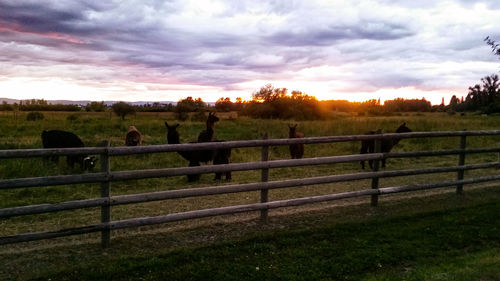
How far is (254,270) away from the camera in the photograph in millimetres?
4988

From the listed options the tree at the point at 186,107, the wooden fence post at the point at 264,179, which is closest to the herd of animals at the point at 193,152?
the wooden fence post at the point at 264,179

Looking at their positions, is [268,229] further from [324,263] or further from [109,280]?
[109,280]

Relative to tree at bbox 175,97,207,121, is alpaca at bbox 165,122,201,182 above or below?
below

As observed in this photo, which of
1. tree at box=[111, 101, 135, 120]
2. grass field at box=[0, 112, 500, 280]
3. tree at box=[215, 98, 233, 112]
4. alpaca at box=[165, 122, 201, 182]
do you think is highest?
tree at box=[215, 98, 233, 112]

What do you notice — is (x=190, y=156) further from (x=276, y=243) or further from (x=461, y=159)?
(x=461, y=159)

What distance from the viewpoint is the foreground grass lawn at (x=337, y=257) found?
4.85 m

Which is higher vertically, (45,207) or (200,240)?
(45,207)

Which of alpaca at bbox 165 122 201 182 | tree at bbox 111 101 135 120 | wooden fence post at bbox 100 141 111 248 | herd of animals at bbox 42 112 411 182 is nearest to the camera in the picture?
wooden fence post at bbox 100 141 111 248

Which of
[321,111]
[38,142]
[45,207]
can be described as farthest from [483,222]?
[321,111]

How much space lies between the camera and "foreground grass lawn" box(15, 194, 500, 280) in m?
4.85

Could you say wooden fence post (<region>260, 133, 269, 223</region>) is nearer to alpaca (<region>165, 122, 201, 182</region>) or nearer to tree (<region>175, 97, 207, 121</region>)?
alpaca (<region>165, 122, 201, 182</region>)

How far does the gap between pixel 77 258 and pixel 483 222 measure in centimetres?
659

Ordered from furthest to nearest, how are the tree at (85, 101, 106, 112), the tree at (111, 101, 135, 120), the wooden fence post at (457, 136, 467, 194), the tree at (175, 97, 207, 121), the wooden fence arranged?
1. the tree at (85, 101, 106, 112)
2. the tree at (111, 101, 135, 120)
3. the tree at (175, 97, 207, 121)
4. the wooden fence post at (457, 136, 467, 194)
5. the wooden fence

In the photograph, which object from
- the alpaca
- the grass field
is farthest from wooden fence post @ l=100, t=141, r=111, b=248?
the alpaca
